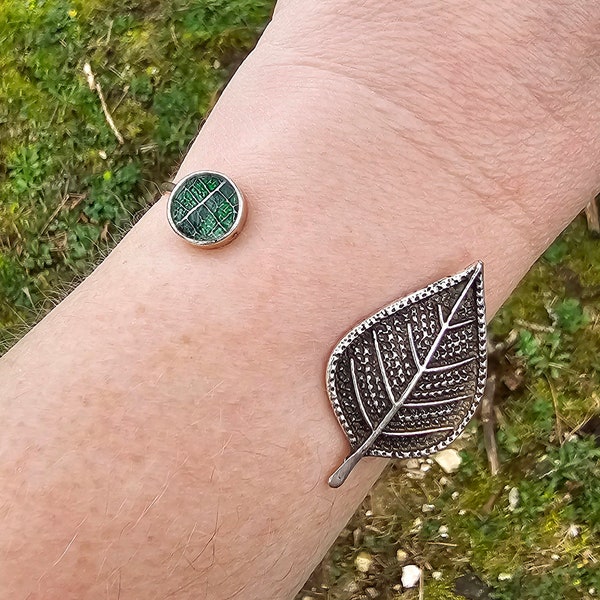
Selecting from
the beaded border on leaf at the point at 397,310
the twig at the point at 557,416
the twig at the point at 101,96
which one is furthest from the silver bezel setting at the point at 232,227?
the twig at the point at 557,416

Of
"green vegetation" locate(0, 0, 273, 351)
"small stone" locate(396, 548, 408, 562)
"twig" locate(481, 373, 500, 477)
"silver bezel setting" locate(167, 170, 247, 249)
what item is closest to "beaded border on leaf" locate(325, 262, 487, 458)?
"silver bezel setting" locate(167, 170, 247, 249)

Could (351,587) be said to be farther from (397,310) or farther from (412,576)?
(397,310)

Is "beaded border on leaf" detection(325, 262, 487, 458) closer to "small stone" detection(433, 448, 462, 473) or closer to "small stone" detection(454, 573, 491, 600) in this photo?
"small stone" detection(433, 448, 462, 473)

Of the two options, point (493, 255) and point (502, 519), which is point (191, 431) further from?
point (502, 519)

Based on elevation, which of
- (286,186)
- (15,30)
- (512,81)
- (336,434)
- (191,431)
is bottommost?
(336,434)

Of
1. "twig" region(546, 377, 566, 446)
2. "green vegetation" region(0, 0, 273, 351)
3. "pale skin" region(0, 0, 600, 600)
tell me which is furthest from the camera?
"green vegetation" region(0, 0, 273, 351)

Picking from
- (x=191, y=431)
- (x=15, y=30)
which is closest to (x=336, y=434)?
(x=191, y=431)
